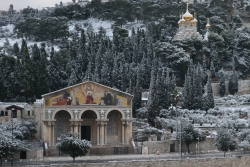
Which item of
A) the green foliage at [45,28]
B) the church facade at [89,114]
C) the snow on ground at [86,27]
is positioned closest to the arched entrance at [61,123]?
the church facade at [89,114]

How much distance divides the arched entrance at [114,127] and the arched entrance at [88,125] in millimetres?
1737

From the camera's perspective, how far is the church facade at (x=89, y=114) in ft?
172

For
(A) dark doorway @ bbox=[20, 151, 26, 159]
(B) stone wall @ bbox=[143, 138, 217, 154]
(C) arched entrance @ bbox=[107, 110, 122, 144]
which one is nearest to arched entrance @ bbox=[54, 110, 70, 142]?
(C) arched entrance @ bbox=[107, 110, 122, 144]

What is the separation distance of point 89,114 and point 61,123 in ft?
11.5

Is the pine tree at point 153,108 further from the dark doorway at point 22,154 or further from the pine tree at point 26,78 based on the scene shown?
the dark doorway at point 22,154

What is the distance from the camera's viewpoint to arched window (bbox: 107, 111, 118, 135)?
182 feet

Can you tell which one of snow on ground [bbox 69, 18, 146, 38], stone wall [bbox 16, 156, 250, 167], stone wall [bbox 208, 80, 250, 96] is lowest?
stone wall [bbox 16, 156, 250, 167]

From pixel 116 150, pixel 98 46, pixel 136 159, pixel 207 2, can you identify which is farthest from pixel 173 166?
pixel 207 2

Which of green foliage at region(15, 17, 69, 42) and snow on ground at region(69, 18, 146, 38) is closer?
green foliage at region(15, 17, 69, 42)

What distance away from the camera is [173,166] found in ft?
145

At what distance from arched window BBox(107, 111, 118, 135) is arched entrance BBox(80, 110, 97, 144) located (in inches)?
66.2

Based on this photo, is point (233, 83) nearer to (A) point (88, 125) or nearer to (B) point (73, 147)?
(A) point (88, 125)

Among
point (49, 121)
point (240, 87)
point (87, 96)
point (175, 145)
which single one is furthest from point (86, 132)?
point (240, 87)

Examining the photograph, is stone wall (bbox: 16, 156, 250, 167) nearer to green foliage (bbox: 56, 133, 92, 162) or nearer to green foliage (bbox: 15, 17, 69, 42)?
A: green foliage (bbox: 56, 133, 92, 162)
